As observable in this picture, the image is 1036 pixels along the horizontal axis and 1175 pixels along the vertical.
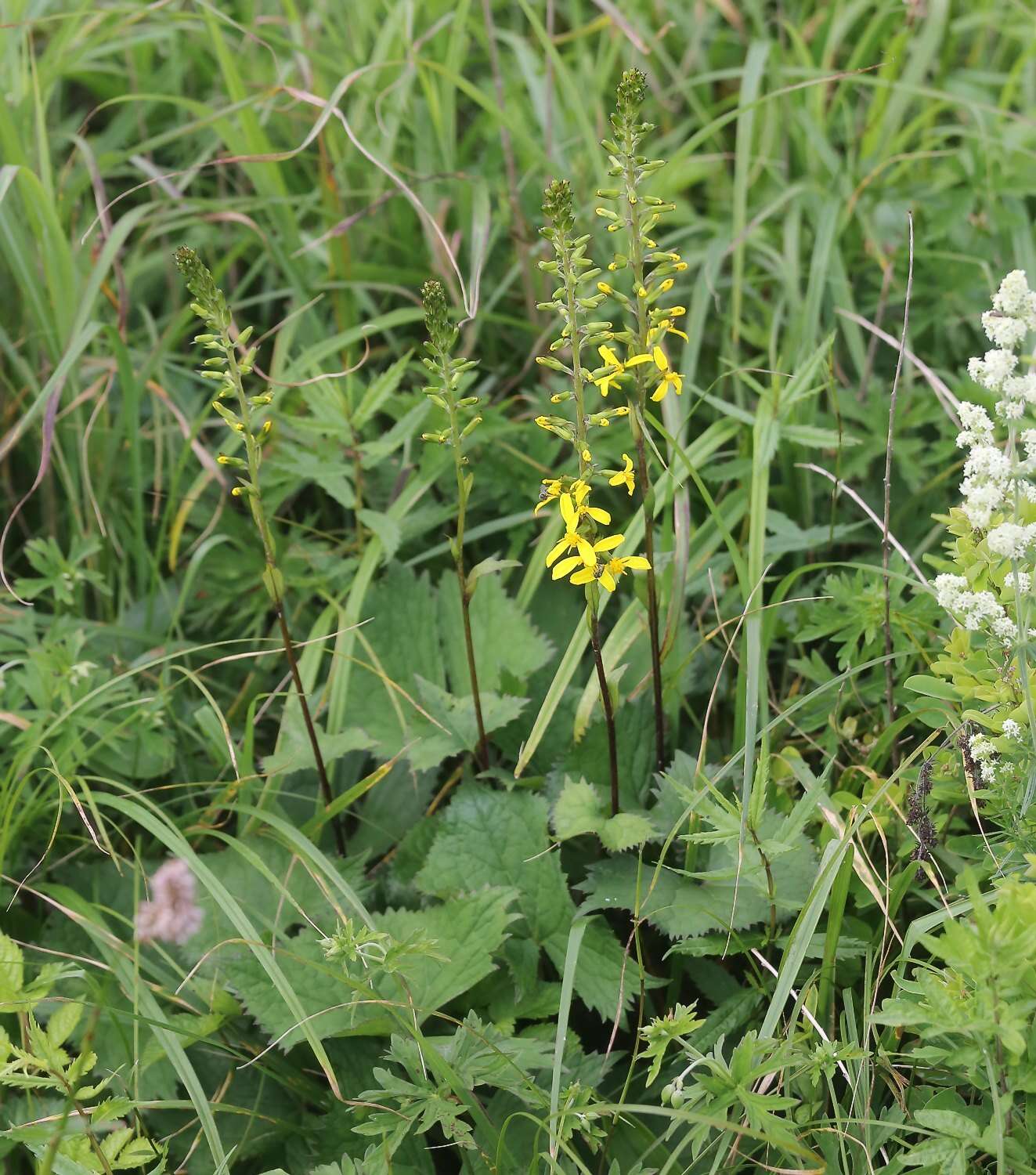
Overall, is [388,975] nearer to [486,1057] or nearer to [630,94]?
[486,1057]

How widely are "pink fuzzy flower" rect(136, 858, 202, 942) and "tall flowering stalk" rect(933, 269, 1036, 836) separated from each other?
57.6 inches

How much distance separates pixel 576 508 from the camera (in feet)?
5.73

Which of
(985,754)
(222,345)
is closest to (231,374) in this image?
(222,345)

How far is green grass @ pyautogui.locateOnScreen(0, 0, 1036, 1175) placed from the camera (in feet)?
6.10

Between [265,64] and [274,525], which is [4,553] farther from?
[265,64]

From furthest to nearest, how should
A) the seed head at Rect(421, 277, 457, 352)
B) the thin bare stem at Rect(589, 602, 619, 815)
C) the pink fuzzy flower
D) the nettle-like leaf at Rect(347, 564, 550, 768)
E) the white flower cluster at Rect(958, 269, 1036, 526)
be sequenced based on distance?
1. the nettle-like leaf at Rect(347, 564, 550, 768)
2. the pink fuzzy flower
3. the thin bare stem at Rect(589, 602, 619, 815)
4. the seed head at Rect(421, 277, 457, 352)
5. the white flower cluster at Rect(958, 269, 1036, 526)

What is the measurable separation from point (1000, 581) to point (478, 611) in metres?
1.18

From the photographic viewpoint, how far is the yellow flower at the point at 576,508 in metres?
1.71

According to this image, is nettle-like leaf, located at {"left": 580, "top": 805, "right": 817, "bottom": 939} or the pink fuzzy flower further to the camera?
the pink fuzzy flower

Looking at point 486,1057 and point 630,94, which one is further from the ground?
point 630,94

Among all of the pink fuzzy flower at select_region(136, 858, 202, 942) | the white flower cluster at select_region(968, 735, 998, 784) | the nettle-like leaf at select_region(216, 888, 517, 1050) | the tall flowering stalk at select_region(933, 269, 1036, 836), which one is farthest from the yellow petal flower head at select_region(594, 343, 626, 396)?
the pink fuzzy flower at select_region(136, 858, 202, 942)

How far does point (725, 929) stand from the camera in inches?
74.5

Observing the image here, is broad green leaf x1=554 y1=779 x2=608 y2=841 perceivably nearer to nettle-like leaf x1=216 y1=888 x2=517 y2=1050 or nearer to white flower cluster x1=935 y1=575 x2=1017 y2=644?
nettle-like leaf x1=216 y1=888 x2=517 y2=1050

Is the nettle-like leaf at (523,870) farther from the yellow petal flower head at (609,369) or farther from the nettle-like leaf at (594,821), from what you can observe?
the yellow petal flower head at (609,369)
